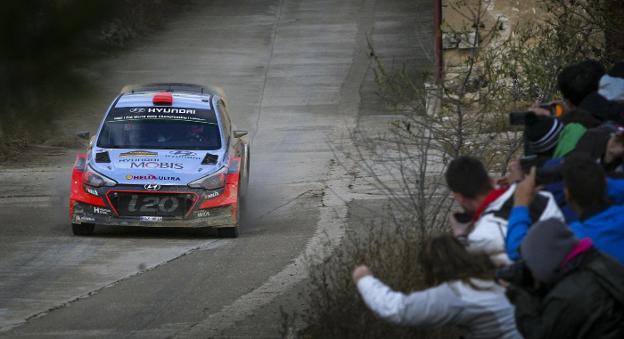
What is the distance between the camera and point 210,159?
1684 centimetres

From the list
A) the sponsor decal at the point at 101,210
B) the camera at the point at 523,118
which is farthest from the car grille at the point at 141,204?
the camera at the point at 523,118

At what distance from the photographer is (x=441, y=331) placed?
29.1 feet

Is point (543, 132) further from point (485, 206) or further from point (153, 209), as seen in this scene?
point (153, 209)

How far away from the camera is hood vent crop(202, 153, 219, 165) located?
16.8 meters

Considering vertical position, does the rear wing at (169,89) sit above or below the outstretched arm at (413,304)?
below

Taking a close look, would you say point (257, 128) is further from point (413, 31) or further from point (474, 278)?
point (474, 278)

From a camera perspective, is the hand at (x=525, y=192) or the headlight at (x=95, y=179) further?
the headlight at (x=95, y=179)

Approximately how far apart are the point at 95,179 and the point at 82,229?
69 cm

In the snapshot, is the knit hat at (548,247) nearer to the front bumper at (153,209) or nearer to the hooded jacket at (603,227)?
the hooded jacket at (603,227)

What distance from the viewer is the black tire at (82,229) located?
16422 millimetres

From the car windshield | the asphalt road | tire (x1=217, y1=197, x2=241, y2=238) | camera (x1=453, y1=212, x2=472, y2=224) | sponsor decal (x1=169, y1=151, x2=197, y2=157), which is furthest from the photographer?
the car windshield

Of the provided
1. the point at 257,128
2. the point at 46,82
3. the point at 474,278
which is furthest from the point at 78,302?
the point at 257,128

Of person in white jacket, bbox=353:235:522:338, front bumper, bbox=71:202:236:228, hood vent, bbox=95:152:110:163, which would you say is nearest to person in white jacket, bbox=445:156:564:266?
person in white jacket, bbox=353:235:522:338

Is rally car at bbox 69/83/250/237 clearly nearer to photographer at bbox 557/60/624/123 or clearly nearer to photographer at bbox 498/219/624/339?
photographer at bbox 557/60/624/123
